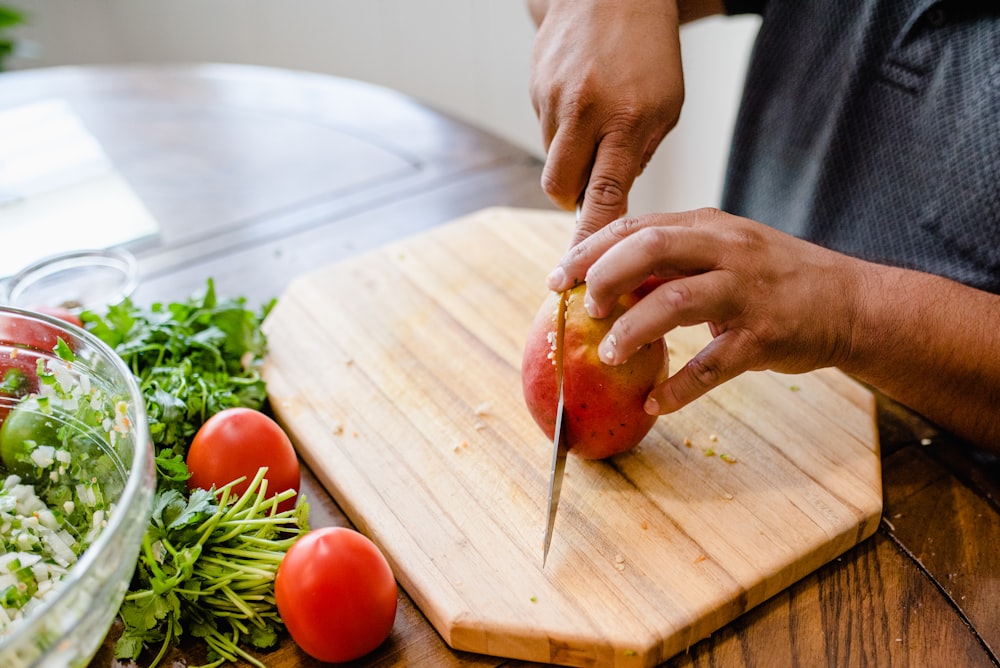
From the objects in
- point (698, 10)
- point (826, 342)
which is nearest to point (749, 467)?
point (826, 342)

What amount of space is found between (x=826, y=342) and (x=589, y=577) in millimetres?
452

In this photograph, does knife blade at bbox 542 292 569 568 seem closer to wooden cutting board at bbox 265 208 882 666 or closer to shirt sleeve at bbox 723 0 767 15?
wooden cutting board at bbox 265 208 882 666

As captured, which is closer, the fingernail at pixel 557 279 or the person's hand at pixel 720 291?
the person's hand at pixel 720 291

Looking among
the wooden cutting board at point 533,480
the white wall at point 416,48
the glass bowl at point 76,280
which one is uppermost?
the wooden cutting board at point 533,480

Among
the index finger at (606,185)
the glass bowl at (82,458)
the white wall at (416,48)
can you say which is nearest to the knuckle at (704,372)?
the index finger at (606,185)

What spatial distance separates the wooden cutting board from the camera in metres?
1.08

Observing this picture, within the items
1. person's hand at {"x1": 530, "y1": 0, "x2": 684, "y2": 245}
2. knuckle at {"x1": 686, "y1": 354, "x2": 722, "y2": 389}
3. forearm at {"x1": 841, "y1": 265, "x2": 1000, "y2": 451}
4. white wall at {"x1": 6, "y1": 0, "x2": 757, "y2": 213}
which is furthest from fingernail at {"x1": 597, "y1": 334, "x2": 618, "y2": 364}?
white wall at {"x1": 6, "y1": 0, "x2": 757, "y2": 213}

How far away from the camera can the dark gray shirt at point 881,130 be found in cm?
135

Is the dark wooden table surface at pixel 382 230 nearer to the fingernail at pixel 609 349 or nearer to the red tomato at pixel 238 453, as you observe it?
the red tomato at pixel 238 453

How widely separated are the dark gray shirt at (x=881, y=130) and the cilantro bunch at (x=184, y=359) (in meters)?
1.10

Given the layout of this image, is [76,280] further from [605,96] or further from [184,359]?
[605,96]

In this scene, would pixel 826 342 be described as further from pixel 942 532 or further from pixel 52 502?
pixel 52 502

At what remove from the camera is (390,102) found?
2.46m

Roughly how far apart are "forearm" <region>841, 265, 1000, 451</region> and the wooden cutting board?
15 cm
